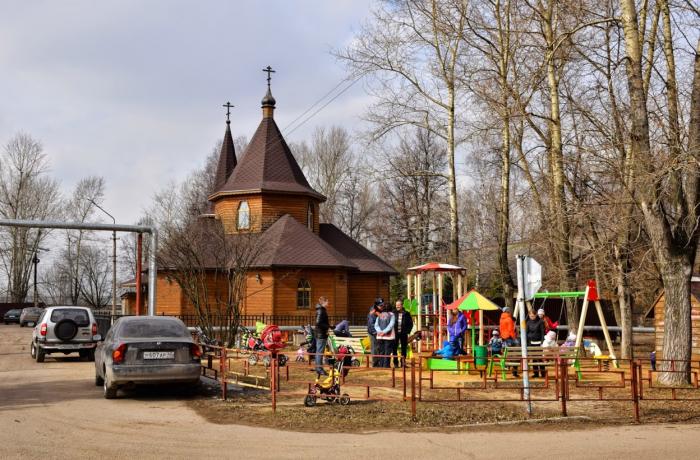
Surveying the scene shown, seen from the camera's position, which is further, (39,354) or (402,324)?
(39,354)

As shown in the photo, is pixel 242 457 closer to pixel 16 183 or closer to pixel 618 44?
pixel 618 44

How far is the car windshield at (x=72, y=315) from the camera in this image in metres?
21.7

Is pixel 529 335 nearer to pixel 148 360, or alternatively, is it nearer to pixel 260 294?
pixel 148 360

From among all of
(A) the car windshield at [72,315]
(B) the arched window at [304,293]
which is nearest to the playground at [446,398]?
(A) the car windshield at [72,315]

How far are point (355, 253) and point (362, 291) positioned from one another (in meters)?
2.38

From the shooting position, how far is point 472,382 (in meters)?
15.1

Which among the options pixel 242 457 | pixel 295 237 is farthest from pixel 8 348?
pixel 242 457

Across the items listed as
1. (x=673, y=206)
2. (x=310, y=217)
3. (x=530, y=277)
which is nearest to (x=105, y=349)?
(x=530, y=277)

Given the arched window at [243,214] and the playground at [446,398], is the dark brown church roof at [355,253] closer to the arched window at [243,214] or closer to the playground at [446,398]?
the arched window at [243,214]

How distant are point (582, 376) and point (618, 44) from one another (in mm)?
8764

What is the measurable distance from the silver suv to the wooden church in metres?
12.7

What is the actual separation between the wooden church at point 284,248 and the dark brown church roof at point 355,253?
0.06 m

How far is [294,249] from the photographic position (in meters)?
37.1

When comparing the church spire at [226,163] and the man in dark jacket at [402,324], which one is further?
the church spire at [226,163]
